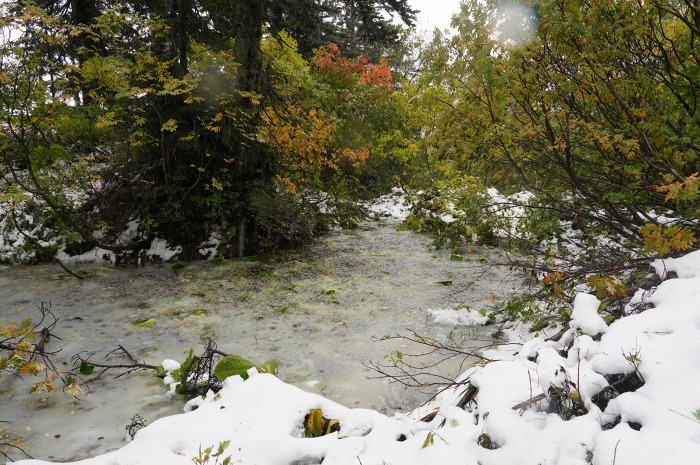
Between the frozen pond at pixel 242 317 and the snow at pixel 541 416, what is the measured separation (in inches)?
29.2

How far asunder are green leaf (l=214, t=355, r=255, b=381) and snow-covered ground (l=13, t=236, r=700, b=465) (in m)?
0.47

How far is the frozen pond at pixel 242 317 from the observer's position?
3.17m

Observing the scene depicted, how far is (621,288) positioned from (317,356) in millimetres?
2735

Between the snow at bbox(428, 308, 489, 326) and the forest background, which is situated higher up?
the forest background

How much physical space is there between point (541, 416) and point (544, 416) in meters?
0.01

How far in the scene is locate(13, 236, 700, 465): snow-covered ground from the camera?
1.59 metres

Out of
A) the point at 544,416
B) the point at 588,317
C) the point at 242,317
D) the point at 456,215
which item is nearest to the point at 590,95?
the point at 588,317

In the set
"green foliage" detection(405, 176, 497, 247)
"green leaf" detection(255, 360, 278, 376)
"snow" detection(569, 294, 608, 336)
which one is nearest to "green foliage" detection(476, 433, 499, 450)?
"snow" detection(569, 294, 608, 336)

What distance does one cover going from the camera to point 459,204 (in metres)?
8.81

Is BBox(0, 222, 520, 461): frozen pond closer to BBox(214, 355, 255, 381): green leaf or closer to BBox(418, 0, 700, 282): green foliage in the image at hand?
BBox(214, 355, 255, 381): green leaf

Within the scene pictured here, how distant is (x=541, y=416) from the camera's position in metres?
1.90

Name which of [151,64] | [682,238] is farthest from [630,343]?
[151,64]

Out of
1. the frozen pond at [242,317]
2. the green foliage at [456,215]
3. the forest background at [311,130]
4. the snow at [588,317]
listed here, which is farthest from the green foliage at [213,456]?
the green foliage at [456,215]

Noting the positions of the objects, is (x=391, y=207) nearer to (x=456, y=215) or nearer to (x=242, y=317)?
(x=456, y=215)
